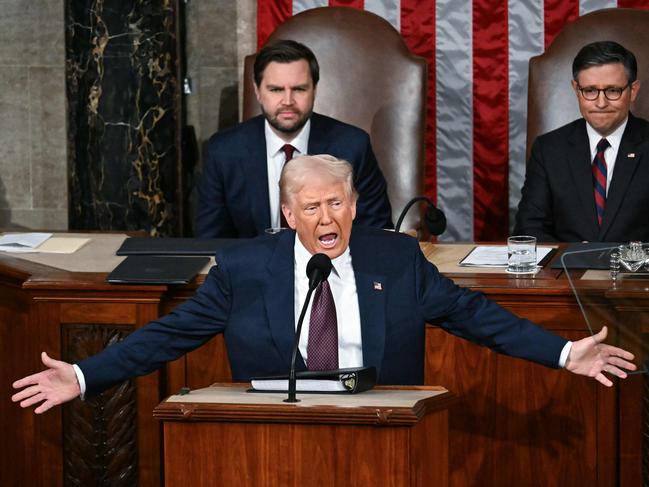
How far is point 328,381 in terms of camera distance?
125 inches

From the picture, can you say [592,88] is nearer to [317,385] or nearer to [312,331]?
[312,331]

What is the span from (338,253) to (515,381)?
0.84m

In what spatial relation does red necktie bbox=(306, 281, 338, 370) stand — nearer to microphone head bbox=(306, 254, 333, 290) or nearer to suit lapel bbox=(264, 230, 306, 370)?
suit lapel bbox=(264, 230, 306, 370)

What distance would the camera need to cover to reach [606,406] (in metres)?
4.15

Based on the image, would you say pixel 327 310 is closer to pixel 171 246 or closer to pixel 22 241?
pixel 171 246

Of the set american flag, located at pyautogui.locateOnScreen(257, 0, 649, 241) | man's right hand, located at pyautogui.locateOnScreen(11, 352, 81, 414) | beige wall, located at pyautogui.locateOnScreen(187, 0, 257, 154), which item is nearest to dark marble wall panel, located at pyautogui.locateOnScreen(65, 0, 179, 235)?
beige wall, located at pyautogui.locateOnScreen(187, 0, 257, 154)

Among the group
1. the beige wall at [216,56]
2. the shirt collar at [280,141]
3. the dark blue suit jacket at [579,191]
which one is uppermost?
the beige wall at [216,56]

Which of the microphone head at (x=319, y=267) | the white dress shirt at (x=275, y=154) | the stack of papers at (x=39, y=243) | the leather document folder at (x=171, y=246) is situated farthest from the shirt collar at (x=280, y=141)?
the microphone head at (x=319, y=267)

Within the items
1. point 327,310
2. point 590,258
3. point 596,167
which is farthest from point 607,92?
point 327,310

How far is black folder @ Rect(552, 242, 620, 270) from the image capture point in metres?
4.31

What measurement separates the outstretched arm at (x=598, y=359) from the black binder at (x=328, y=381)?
20.1 inches

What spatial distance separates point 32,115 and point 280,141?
190 centimetres

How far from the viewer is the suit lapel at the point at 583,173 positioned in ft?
18.0

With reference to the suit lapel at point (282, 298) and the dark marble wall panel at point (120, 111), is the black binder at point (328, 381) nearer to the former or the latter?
the suit lapel at point (282, 298)
